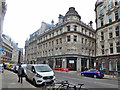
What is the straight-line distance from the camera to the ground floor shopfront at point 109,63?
74.5ft

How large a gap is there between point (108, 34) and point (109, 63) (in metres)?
5.91

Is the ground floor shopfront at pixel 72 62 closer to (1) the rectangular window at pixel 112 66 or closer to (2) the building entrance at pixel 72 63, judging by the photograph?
(2) the building entrance at pixel 72 63

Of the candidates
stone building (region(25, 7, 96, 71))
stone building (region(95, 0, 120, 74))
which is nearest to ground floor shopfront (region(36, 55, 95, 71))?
stone building (region(25, 7, 96, 71))

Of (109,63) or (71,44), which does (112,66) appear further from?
(71,44)

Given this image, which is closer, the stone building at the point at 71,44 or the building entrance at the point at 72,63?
the building entrance at the point at 72,63

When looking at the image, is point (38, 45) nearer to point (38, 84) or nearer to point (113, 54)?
point (113, 54)

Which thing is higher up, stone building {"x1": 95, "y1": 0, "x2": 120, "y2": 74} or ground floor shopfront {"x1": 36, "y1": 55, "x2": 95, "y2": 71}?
stone building {"x1": 95, "y1": 0, "x2": 120, "y2": 74}

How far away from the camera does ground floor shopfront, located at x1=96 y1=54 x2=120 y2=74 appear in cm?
2269

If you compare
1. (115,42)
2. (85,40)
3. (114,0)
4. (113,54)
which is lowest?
(113,54)

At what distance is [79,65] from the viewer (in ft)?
118

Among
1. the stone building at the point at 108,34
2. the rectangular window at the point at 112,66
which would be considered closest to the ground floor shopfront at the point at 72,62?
the stone building at the point at 108,34

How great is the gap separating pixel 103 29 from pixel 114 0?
604cm

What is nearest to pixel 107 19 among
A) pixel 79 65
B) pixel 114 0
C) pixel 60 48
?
pixel 114 0

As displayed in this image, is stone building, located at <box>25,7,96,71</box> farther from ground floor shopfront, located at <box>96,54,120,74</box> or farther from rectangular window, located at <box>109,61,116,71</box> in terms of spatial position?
rectangular window, located at <box>109,61,116,71</box>
